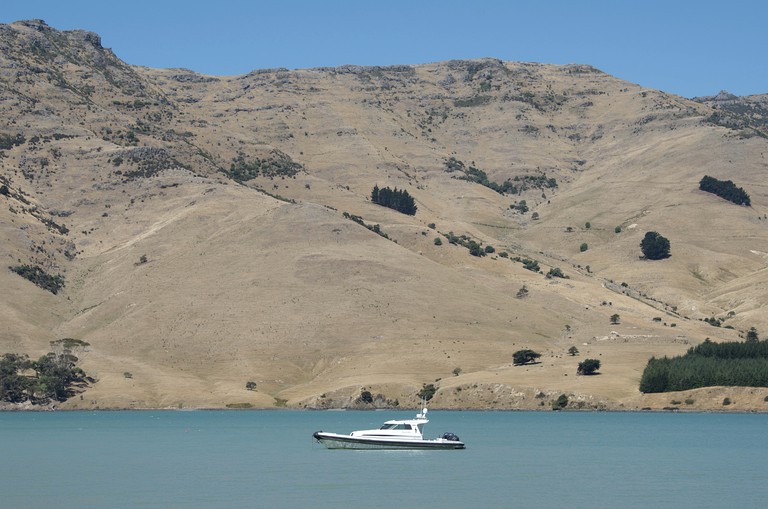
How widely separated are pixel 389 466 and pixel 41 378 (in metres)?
91.8

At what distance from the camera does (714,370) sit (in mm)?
139375

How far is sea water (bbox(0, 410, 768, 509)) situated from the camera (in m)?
61.7

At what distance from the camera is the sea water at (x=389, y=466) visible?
61656mm

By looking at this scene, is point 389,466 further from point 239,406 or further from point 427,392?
point 239,406

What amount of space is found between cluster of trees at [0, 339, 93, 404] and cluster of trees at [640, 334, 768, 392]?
82.4 m

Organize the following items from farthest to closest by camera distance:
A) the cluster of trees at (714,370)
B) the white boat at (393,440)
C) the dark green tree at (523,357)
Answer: the dark green tree at (523,357)
the cluster of trees at (714,370)
the white boat at (393,440)

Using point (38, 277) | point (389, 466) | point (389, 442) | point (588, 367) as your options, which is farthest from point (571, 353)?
point (38, 277)

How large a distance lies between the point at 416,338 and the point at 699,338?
47.8 m

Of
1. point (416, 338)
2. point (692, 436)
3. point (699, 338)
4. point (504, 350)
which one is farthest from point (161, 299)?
point (692, 436)

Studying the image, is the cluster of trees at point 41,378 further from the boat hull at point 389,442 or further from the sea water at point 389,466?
the boat hull at point 389,442

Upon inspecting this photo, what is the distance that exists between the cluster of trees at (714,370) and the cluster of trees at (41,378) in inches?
3242

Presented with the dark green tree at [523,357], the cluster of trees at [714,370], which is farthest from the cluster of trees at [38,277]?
the cluster of trees at [714,370]

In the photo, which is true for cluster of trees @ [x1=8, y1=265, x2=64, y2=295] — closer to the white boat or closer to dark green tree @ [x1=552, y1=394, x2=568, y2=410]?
dark green tree @ [x1=552, y1=394, x2=568, y2=410]

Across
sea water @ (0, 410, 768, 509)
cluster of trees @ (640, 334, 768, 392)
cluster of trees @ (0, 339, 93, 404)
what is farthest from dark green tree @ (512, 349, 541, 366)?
cluster of trees @ (0, 339, 93, 404)
